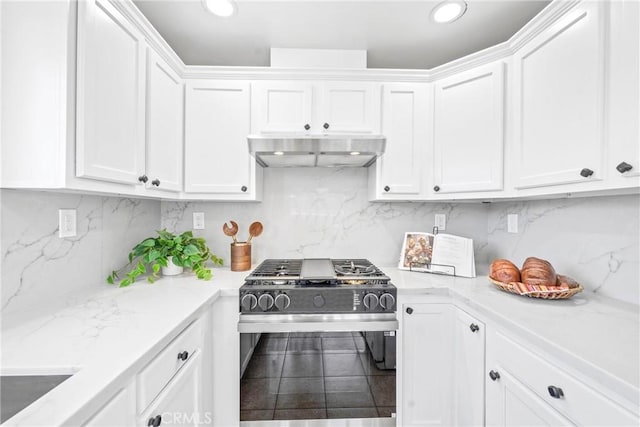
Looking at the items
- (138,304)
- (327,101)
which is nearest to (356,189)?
(327,101)

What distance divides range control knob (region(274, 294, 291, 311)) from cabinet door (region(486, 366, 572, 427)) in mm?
1007

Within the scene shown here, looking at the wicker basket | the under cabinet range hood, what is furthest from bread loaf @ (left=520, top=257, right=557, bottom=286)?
the under cabinet range hood

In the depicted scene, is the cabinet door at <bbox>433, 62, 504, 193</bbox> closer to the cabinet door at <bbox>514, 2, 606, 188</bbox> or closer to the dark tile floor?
the cabinet door at <bbox>514, 2, 606, 188</bbox>

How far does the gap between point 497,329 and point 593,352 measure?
1.29 feet

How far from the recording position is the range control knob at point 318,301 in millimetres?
1484

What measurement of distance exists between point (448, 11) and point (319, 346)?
2.01 metres

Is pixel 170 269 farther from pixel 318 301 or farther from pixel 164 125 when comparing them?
pixel 318 301

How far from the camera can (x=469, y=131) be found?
1.68m

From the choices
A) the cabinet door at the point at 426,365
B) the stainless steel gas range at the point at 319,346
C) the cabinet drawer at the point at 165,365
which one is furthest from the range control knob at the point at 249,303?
the cabinet door at the point at 426,365

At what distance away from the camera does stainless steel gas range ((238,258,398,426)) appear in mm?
1461

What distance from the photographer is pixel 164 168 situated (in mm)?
1595

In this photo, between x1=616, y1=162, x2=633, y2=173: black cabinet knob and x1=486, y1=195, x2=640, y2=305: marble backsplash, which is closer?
x1=616, y1=162, x2=633, y2=173: black cabinet knob

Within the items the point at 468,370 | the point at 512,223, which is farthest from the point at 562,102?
the point at 468,370

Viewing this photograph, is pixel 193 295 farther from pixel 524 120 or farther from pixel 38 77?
pixel 524 120
